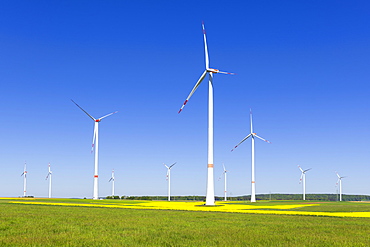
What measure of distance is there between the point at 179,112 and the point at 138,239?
51.0 m

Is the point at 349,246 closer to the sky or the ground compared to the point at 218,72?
closer to the ground

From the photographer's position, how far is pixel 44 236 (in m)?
25.7

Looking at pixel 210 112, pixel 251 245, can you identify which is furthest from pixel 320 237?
pixel 210 112

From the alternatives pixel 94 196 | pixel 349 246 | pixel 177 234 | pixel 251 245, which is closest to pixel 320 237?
pixel 349 246

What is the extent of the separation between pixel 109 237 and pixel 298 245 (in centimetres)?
1075

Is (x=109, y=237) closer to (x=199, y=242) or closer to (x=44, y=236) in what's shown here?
(x=44, y=236)

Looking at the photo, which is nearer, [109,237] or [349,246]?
[349,246]

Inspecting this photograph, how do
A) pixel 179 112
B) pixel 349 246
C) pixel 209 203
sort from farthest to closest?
pixel 209 203
pixel 179 112
pixel 349 246

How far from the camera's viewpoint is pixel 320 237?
88.2 ft

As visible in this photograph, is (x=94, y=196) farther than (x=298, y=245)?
Yes

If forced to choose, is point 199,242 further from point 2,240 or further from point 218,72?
point 218,72

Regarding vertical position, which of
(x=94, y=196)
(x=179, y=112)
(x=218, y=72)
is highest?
(x=218, y=72)

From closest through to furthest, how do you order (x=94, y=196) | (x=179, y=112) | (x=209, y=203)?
1. (x=179, y=112)
2. (x=209, y=203)
3. (x=94, y=196)

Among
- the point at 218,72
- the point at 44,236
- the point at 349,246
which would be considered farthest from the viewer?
the point at 218,72
